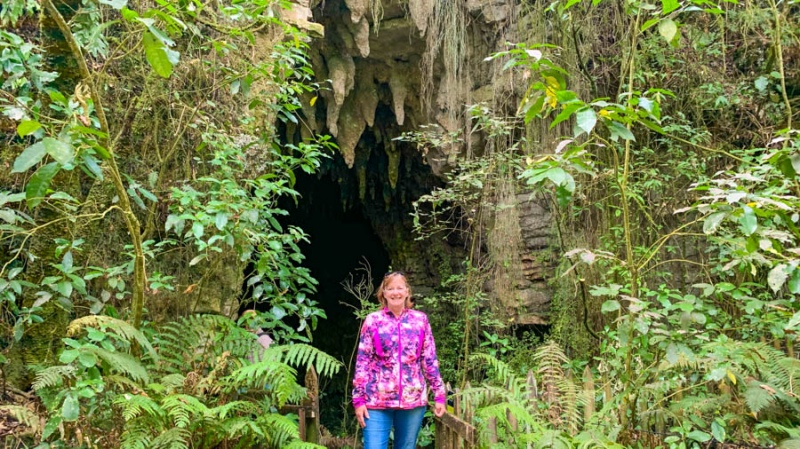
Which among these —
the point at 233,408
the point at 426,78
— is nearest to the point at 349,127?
the point at 426,78

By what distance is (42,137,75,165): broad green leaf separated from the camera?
160 centimetres

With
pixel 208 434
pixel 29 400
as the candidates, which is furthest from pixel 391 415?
pixel 29 400

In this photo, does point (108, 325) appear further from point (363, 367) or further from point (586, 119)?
point (586, 119)

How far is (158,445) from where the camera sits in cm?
231

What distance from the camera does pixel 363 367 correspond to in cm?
273

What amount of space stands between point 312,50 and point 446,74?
64.8 inches

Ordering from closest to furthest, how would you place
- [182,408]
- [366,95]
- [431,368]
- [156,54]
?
[156,54] < [182,408] < [431,368] < [366,95]

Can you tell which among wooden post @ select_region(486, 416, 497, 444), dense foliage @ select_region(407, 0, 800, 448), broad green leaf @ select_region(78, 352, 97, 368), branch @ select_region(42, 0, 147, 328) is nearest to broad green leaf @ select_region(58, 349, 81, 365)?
broad green leaf @ select_region(78, 352, 97, 368)

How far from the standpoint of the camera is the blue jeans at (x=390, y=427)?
269 cm

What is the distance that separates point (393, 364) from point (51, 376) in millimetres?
1482

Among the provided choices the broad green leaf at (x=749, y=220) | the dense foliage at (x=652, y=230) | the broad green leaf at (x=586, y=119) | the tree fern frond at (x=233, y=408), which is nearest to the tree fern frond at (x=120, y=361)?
the tree fern frond at (x=233, y=408)

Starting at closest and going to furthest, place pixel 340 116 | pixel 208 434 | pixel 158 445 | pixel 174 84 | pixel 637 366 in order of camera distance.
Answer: pixel 158 445 < pixel 208 434 < pixel 637 366 < pixel 174 84 < pixel 340 116

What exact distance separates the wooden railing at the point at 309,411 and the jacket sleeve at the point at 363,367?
0.50 meters

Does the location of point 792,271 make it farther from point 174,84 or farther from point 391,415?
point 174,84
